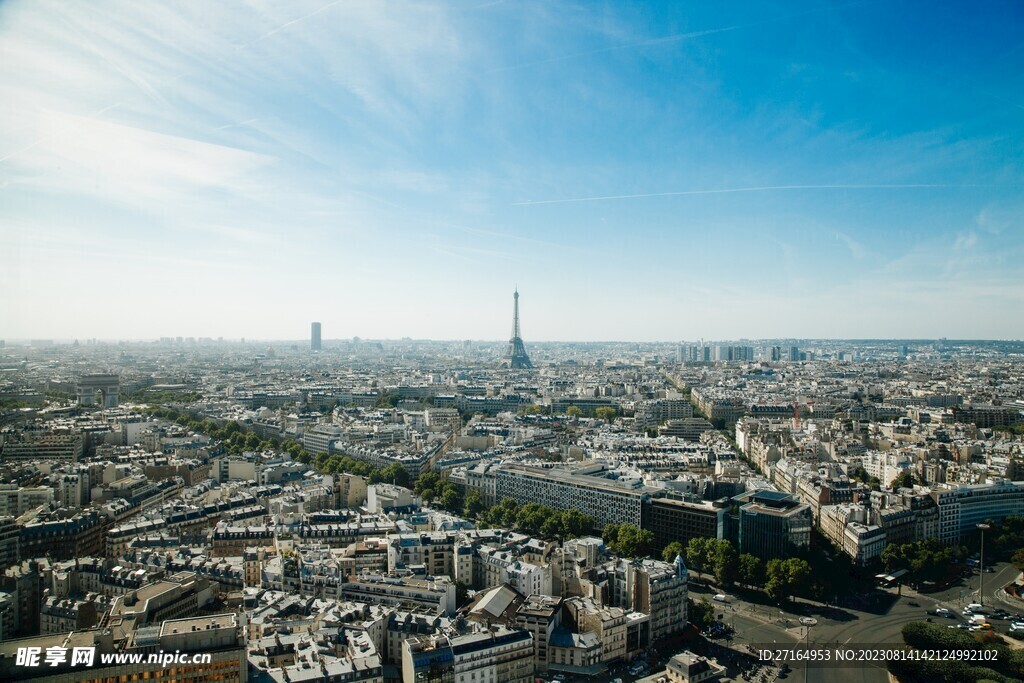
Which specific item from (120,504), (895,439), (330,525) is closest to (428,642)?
(330,525)

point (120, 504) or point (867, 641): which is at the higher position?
point (120, 504)

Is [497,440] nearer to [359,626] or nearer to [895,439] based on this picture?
[895,439]

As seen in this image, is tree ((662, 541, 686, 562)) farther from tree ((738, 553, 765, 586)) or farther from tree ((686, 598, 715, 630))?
tree ((686, 598, 715, 630))

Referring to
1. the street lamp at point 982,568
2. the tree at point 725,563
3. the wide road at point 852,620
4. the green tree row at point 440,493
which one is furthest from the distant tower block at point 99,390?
the street lamp at point 982,568

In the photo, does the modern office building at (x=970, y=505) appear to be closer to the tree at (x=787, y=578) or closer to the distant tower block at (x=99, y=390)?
the tree at (x=787, y=578)

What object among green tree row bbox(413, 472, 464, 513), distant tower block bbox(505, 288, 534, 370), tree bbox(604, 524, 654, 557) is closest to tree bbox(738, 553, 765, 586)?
tree bbox(604, 524, 654, 557)

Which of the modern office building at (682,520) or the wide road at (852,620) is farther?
the modern office building at (682,520)
